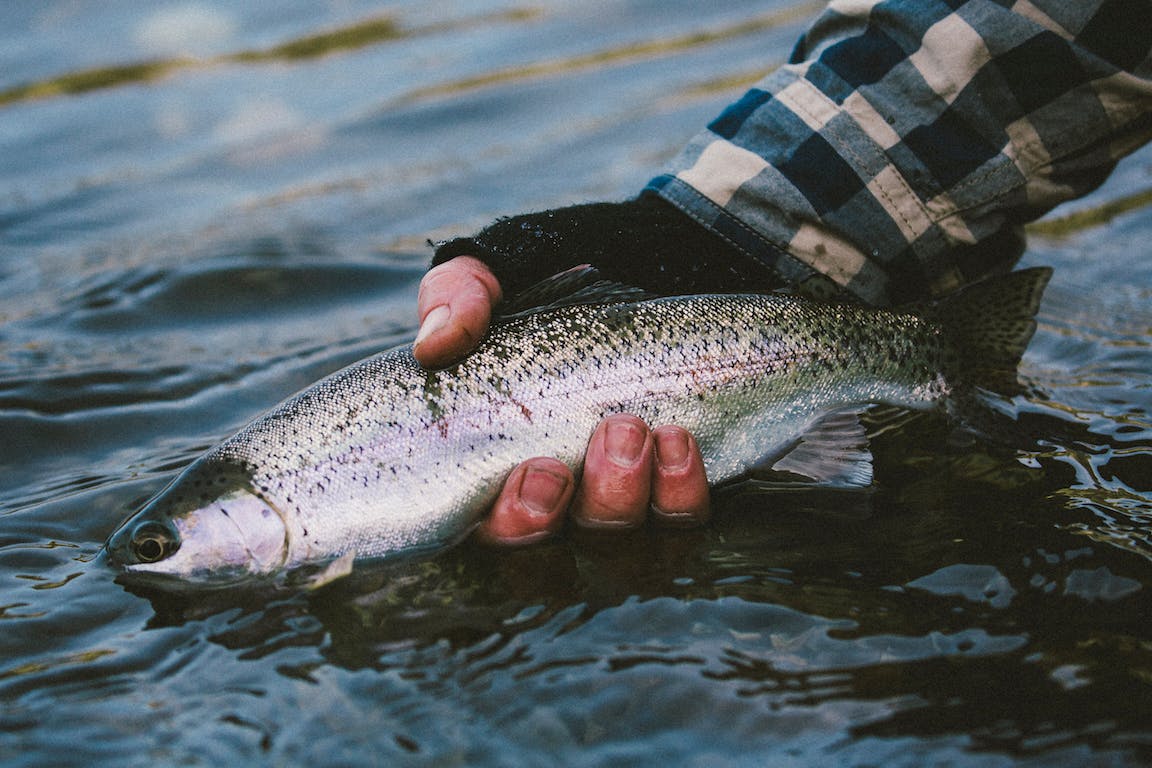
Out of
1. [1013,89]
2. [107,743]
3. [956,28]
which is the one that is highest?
[956,28]

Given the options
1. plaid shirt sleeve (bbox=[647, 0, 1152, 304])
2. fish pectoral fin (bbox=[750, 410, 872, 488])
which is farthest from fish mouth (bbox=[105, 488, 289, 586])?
plaid shirt sleeve (bbox=[647, 0, 1152, 304])

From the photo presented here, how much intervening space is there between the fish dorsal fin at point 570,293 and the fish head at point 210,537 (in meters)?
1.00

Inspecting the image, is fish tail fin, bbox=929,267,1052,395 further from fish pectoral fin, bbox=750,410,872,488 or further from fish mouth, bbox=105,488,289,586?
fish mouth, bbox=105,488,289,586

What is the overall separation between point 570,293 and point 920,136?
4.74ft

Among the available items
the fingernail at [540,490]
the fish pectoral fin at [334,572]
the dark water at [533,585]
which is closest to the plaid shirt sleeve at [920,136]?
the dark water at [533,585]

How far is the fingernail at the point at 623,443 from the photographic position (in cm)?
352

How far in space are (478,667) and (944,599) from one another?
127 cm

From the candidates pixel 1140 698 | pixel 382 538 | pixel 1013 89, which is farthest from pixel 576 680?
pixel 1013 89

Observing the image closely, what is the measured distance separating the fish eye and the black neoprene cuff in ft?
4.04

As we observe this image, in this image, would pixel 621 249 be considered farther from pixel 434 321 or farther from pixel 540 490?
pixel 540 490

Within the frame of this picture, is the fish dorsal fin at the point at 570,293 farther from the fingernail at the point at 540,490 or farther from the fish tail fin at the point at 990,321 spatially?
the fish tail fin at the point at 990,321

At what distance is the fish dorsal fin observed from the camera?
12.3 feet

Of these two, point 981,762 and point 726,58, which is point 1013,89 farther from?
point 726,58

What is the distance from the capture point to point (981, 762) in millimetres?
2502
